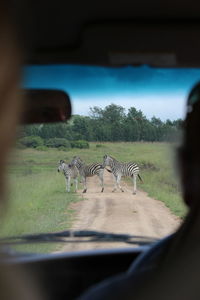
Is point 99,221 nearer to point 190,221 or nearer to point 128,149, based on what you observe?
point 128,149

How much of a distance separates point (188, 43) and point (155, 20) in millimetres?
103

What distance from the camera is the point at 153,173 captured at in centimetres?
179

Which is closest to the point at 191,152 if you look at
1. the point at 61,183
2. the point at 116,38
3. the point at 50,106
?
the point at 50,106

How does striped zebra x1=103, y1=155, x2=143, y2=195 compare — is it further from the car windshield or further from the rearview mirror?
the rearview mirror

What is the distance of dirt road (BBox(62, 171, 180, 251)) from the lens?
5.41 ft

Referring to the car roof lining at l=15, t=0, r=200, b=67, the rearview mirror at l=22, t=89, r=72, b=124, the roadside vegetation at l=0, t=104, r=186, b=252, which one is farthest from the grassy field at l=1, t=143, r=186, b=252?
the car roof lining at l=15, t=0, r=200, b=67

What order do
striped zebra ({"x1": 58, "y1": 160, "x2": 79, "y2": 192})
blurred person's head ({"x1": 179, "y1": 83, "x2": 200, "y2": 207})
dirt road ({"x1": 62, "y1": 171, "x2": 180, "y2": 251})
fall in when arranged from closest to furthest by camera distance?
blurred person's head ({"x1": 179, "y1": 83, "x2": 200, "y2": 207})
dirt road ({"x1": 62, "y1": 171, "x2": 180, "y2": 251})
striped zebra ({"x1": 58, "y1": 160, "x2": 79, "y2": 192})

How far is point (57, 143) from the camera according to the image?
138cm

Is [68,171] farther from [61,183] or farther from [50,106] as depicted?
[50,106]

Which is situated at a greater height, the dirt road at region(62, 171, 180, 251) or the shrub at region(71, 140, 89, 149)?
the shrub at region(71, 140, 89, 149)

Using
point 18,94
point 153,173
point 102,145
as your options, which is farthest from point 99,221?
point 18,94

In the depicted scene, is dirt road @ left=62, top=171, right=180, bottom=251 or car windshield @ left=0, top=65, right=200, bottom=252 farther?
dirt road @ left=62, top=171, right=180, bottom=251

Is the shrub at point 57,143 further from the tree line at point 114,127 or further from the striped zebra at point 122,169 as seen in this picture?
the striped zebra at point 122,169

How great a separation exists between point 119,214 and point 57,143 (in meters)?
0.62
